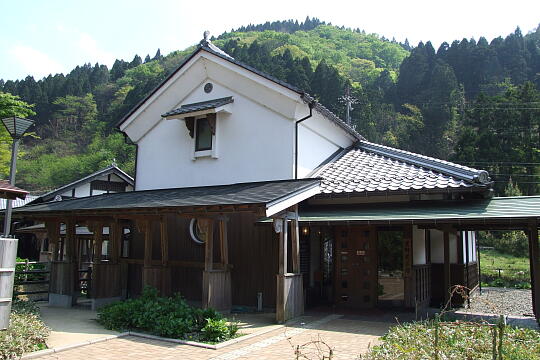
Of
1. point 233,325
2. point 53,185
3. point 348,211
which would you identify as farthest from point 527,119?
point 53,185

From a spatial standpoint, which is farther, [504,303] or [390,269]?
[504,303]

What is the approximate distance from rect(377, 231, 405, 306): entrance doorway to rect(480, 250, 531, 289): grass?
11576mm

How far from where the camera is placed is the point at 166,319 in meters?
8.60

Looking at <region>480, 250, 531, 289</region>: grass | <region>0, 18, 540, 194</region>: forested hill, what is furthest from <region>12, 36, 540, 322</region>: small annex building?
<region>0, 18, 540, 194</region>: forested hill

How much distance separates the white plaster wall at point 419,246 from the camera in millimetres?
11945

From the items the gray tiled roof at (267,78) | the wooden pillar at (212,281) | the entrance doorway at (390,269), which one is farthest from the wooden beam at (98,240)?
the entrance doorway at (390,269)

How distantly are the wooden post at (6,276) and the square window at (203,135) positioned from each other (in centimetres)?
729

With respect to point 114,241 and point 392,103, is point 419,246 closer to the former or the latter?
point 114,241

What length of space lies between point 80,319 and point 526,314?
11469 mm

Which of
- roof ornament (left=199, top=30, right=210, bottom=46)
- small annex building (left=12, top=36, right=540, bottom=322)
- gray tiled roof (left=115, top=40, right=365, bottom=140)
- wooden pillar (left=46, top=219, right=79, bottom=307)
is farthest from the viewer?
roof ornament (left=199, top=30, right=210, bottom=46)

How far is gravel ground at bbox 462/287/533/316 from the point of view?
12.5 m

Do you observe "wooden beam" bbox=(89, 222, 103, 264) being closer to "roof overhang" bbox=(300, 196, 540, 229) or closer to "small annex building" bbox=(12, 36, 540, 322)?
"small annex building" bbox=(12, 36, 540, 322)

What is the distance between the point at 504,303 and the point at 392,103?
149ft

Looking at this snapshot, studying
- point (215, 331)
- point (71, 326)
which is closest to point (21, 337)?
point (71, 326)
